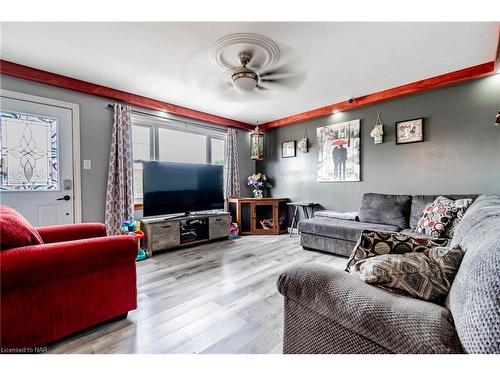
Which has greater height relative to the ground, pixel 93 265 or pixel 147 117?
pixel 147 117

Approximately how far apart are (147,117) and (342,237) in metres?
3.42

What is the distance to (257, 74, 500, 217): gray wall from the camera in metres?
2.78

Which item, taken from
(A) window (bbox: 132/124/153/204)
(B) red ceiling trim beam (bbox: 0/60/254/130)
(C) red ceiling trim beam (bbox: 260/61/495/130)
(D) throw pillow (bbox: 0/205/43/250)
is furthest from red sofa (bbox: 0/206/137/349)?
(C) red ceiling trim beam (bbox: 260/61/495/130)

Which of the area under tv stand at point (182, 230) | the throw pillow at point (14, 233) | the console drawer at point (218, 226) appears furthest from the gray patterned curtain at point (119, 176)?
the throw pillow at point (14, 233)

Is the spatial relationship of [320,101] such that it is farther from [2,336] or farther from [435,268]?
[2,336]

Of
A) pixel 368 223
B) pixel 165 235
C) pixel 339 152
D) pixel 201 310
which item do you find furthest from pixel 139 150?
pixel 368 223

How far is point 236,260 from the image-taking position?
3.01 metres

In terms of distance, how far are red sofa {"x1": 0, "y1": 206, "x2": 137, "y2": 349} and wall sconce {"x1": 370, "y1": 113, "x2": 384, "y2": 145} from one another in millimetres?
3588

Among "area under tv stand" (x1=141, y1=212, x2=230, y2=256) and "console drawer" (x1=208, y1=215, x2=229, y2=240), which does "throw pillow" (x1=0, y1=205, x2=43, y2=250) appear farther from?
→ "console drawer" (x1=208, y1=215, x2=229, y2=240)

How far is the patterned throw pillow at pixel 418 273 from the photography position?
2.88 ft

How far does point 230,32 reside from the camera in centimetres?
Result: 201

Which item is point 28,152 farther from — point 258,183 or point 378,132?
point 378,132

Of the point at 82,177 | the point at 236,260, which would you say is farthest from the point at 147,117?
the point at 236,260

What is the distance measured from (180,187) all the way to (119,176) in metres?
0.86
